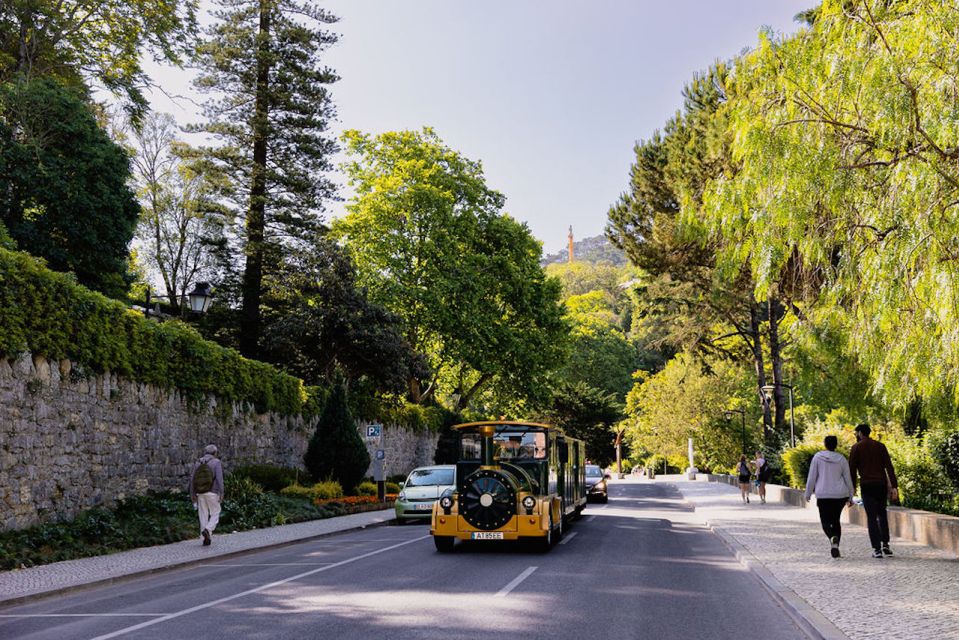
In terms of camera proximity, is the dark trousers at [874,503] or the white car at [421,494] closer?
the dark trousers at [874,503]

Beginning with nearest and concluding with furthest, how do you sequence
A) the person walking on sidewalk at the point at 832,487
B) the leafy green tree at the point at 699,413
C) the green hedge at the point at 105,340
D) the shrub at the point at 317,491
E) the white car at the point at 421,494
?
1. the person walking on sidewalk at the point at 832,487
2. the green hedge at the point at 105,340
3. the white car at the point at 421,494
4. the shrub at the point at 317,491
5. the leafy green tree at the point at 699,413

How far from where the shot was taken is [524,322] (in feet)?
147

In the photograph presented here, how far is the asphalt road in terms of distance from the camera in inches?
307

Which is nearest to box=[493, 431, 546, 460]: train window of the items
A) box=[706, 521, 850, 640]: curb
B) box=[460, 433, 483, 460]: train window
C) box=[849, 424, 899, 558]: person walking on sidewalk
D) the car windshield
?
box=[460, 433, 483, 460]: train window

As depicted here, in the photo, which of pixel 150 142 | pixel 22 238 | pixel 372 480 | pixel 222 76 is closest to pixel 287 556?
pixel 22 238

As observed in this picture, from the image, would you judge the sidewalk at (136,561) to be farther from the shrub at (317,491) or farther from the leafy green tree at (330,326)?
the leafy green tree at (330,326)

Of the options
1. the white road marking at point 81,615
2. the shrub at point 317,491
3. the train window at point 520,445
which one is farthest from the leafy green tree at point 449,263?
the white road marking at point 81,615

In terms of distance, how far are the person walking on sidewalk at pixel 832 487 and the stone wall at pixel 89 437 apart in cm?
1338

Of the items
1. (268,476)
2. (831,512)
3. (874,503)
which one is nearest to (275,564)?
(831,512)

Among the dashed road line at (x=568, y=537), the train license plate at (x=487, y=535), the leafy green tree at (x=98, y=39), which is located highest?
the leafy green tree at (x=98, y=39)

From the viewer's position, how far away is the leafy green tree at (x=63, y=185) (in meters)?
25.6

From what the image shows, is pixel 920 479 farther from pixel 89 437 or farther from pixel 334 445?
pixel 89 437

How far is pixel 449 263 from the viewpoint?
4128 cm

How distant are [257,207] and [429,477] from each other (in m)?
16.3
